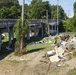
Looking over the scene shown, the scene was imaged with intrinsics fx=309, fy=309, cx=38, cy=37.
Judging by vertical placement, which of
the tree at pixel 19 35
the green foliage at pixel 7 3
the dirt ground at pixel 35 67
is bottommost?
the dirt ground at pixel 35 67

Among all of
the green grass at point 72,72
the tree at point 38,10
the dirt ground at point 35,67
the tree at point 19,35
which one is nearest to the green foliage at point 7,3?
the tree at point 38,10

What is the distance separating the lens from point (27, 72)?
2975cm

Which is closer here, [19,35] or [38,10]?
[19,35]

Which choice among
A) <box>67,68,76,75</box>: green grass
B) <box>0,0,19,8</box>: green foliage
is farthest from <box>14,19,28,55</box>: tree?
<box>0,0,19,8</box>: green foliage

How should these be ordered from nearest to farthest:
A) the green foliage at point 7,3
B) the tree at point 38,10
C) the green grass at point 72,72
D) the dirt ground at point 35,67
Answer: the green grass at point 72,72, the dirt ground at point 35,67, the tree at point 38,10, the green foliage at point 7,3

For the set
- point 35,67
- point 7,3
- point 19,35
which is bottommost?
point 35,67

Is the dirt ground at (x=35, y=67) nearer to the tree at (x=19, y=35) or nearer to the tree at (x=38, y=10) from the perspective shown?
the tree at (x=19, y=35)

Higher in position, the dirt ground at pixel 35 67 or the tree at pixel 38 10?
the tree at pixel 38 10

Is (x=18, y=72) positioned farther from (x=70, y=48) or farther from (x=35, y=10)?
(x=35, y=10)

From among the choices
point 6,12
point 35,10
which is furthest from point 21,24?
point 35,10

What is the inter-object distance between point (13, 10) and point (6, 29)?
48175mm

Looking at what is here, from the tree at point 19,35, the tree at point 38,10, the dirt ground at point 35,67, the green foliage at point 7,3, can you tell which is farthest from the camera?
the green foliage at point 7,3

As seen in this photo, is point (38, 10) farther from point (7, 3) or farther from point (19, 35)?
point (19, 35)

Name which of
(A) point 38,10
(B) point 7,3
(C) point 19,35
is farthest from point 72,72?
(B) point 7,3
